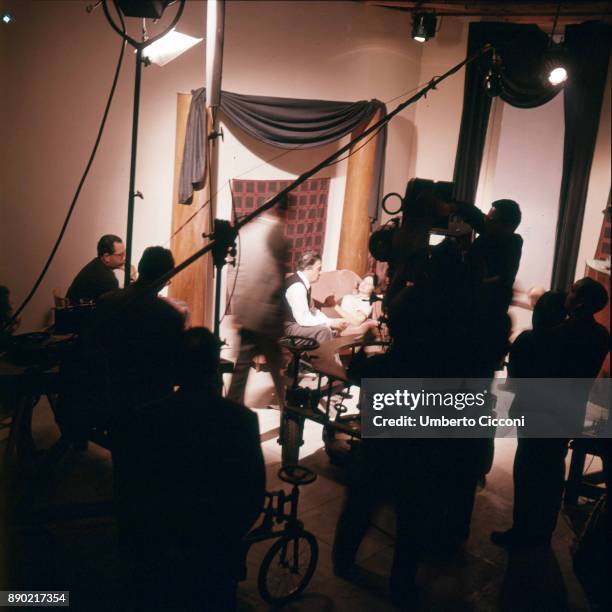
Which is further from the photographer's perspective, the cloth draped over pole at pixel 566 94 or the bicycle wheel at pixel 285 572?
the cloth draped over pole at pixel 566 94

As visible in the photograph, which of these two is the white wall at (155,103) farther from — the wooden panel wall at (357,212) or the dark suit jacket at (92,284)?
the dark suit jacket at (92,284)

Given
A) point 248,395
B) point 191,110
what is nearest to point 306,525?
point 248,395

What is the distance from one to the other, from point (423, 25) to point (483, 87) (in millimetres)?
1036

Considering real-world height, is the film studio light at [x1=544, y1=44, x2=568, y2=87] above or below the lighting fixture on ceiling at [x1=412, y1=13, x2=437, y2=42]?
below

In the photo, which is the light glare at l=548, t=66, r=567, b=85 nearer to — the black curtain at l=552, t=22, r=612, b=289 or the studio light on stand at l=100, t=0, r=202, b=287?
the black curtain at l=552, t=22, r=612, b=289

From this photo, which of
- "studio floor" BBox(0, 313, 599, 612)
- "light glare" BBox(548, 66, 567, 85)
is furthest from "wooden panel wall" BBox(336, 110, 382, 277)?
"studio floor" BBox(0, 313, 599, 612)

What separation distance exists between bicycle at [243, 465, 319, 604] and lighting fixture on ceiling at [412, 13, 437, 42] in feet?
16.0

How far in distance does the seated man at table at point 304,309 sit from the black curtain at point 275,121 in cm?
141

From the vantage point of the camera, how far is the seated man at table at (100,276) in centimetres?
477

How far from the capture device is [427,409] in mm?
3385

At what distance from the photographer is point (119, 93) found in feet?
19.2

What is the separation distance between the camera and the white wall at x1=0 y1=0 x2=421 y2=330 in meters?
5.39

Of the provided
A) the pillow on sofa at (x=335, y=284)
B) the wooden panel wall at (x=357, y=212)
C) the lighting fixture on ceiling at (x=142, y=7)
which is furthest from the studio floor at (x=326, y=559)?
the wooden panel wall at (x=357, y=212)

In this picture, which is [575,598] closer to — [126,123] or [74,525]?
[74,525]
